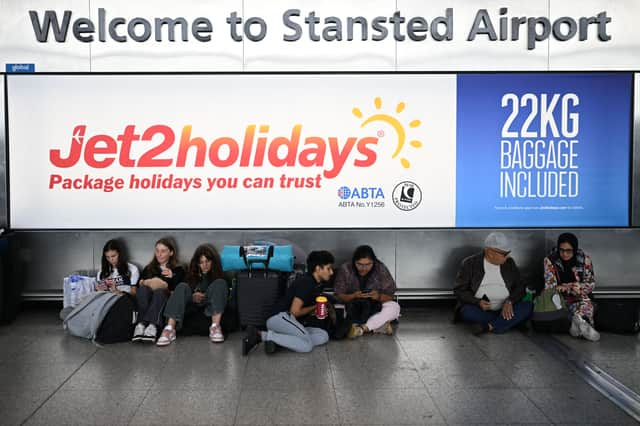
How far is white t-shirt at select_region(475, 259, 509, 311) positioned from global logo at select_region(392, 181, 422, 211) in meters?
1.22

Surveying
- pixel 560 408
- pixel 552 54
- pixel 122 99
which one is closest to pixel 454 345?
pixel 560 408

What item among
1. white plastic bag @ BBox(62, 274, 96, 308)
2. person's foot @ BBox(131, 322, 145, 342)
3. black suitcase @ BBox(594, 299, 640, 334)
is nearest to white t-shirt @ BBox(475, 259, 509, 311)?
black suitcase @ BBox(594, 299, 640, 334)

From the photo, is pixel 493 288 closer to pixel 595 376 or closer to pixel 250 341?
pixel 595 376

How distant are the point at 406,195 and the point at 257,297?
2251 mm

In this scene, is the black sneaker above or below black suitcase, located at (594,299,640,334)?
below

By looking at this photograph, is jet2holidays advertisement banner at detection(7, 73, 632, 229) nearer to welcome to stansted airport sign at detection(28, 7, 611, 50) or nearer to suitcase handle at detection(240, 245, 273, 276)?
welcome to stansted airport sign at detection(28, 7, 611, 50)

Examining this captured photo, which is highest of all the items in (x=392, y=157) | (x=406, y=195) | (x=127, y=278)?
(x=392, y=157)

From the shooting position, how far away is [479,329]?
564 centimetres

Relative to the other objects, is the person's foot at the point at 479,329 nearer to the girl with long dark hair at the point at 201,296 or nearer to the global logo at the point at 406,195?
the global logo at the point at 406,195

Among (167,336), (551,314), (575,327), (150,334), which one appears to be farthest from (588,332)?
(150,334)

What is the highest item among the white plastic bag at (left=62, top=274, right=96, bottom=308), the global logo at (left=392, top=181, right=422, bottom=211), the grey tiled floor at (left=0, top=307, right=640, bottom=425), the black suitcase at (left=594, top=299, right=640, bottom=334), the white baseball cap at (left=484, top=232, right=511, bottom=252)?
the global logo at (left=392, top=181, right=422, bottom=211)

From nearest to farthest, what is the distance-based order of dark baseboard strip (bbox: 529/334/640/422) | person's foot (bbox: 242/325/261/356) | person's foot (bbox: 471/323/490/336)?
1. dark baseboard strip (bbox: 529/334/640/422)
2. person's foot (bbox: 242/325/261/356)
3. person's foot (bbox: 471/323/490/336)

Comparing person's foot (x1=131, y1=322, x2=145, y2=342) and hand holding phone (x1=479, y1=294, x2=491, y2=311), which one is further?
hand holding phone (x1=479, y1=294, x2=491, y2=311)

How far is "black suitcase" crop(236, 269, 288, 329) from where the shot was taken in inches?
230
